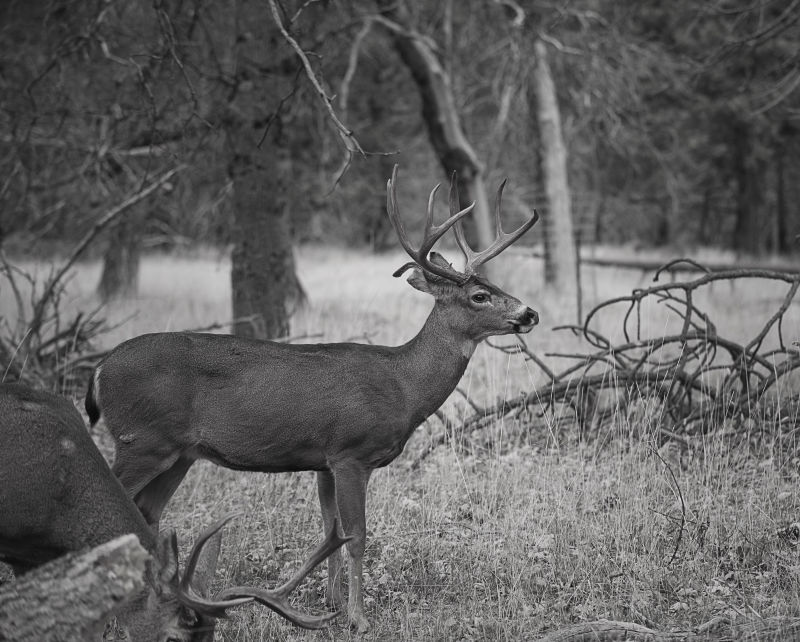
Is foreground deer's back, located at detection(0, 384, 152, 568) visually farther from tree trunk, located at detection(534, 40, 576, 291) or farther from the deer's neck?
tree trunk, located at detection(534, 40, 576, 291)

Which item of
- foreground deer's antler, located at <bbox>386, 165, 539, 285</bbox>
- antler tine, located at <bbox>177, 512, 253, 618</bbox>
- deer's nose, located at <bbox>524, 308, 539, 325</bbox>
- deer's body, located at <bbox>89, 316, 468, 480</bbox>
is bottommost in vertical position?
antler tine, located at <bbox>177, 512, 253, 618</bbox>

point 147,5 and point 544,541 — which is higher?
point 147,5

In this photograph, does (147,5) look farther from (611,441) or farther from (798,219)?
(798,219)

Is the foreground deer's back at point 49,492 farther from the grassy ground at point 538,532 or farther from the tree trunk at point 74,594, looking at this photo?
the grassy ground at point 538,532

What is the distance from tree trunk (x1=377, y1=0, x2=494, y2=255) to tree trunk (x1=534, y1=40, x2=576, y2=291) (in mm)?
3477

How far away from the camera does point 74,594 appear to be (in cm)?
329

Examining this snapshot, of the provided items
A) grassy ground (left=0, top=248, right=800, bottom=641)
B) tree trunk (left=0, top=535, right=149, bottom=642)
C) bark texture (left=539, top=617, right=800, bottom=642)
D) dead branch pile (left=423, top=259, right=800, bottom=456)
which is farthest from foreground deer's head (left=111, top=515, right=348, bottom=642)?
dead branch pile (left=423, top=259, right=800, bottom=456)

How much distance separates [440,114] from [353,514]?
8675mm

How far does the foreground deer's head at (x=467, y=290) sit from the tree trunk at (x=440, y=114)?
7.27 metres

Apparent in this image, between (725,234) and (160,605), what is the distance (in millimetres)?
49326

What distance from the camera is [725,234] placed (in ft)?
162

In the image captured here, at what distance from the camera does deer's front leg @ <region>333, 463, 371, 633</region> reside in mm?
4805

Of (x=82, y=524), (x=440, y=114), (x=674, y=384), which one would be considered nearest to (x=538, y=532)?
(x=674, y=384)

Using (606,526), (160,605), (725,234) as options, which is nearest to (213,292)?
Result: (606,526)
